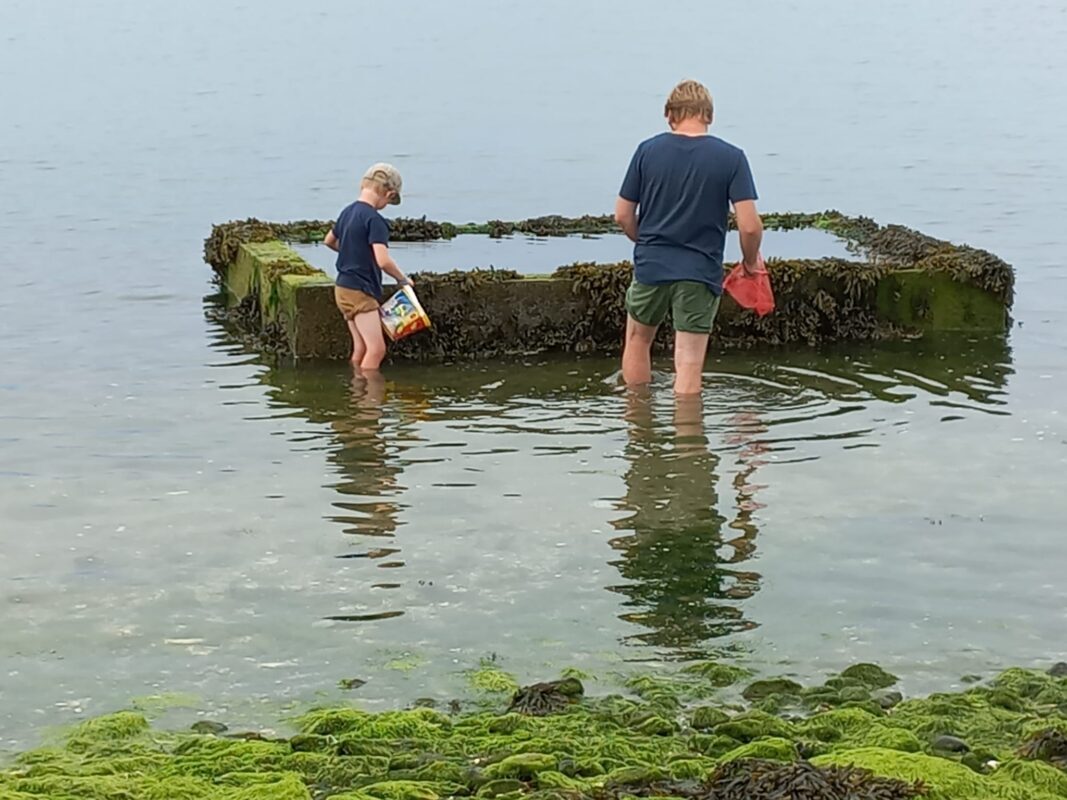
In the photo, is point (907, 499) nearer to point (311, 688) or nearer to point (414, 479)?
point (414, 479)

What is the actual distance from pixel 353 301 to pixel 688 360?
93.8 inches

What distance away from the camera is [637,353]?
10.6 meters

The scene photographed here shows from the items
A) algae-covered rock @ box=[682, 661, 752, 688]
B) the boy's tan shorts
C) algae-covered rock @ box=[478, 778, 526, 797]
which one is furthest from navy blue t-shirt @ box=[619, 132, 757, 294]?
algae-covered rock @ box=[478, 778, 526, 797]

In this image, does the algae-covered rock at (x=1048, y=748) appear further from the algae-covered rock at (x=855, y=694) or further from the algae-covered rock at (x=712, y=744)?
the algae-covered rock at (x=712, y=744)

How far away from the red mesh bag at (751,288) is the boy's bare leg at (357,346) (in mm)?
2570

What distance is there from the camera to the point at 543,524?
789 cm

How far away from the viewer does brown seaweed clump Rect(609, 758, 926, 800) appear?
462 centimetres

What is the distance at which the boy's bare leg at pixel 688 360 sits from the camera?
10133 mm

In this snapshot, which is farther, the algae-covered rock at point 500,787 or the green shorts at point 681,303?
the green shorts at point 681,303

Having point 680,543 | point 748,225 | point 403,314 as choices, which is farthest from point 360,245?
point 680,543

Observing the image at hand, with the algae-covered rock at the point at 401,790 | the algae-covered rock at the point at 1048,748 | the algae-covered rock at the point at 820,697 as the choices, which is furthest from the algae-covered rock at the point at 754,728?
the algae-covered rock at the point at 401,790

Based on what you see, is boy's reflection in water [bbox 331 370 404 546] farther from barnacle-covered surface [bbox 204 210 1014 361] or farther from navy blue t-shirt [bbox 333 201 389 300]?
barnacle-covered surface [bbox 204 210 1014 361]

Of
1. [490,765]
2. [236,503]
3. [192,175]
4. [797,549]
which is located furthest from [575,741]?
[192,175]

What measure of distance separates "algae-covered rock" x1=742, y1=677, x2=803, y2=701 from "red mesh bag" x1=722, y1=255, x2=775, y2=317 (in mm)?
4623
